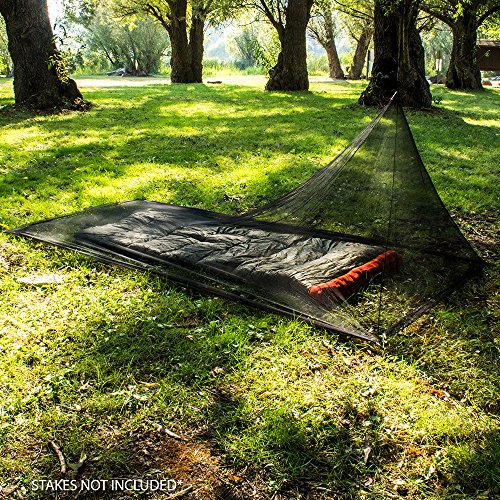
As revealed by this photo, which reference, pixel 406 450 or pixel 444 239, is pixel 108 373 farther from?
pixel 444 239

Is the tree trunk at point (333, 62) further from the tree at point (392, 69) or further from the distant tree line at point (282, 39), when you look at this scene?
the tree at point (392, 69)

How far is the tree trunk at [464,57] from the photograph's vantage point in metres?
19.5

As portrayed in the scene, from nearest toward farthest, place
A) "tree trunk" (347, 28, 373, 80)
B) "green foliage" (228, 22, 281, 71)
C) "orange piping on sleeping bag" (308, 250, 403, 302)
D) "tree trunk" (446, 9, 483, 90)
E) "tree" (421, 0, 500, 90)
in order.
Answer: "orange piping on sleeping bag" (308, 250, 403, 302), "tree" (421, 0, 500, 90), "tree trunk" (446, 9, 483, 90), "green foliage" (228, 22, 281, 71), "tree trunk" (347, 28, 373, 80)

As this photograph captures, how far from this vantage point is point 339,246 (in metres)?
3.61

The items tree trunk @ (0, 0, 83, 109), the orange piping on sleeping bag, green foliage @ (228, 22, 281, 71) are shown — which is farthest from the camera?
green foliage @ (228, 22, 281, 71)

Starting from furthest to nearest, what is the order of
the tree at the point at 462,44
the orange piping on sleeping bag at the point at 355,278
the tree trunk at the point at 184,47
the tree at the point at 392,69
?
the tree trunk at the point at 184,47 < the tree at the point at 462,44 < the tree at the point at 392,69 < the orange piping on sleeping bag at the point at 355,278

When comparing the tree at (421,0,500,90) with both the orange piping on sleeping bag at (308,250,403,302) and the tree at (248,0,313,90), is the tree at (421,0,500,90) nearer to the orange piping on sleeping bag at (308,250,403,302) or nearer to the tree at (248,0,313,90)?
the tree at (248,0,313,90)

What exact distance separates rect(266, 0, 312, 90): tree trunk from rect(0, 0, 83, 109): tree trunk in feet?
25.1

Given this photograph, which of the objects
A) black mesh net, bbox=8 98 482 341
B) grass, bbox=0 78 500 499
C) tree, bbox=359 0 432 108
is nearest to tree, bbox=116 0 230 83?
tree, bbox=359 0 432 108

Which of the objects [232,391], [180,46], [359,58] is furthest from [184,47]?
[232,391]

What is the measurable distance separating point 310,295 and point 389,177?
1.03m

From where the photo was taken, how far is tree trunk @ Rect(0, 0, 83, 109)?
10.1 meters

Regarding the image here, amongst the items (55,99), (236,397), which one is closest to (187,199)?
(236,397)

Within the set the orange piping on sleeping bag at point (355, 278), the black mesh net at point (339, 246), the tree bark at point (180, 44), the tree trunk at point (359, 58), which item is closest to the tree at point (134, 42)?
the tree trunk at point (359, 58)
